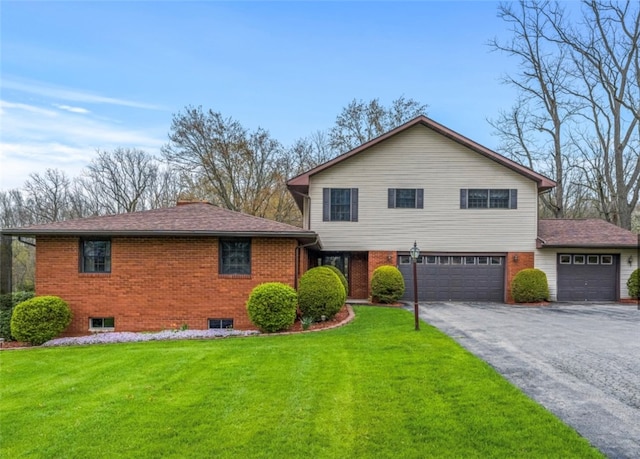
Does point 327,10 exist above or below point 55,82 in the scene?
above

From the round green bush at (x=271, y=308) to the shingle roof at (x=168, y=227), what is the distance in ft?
5.47

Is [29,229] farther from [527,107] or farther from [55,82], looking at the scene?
[527,107]

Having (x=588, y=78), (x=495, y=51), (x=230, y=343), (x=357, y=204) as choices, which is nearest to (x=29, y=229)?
(x=230, y=343)

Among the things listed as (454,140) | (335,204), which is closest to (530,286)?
(454,140)

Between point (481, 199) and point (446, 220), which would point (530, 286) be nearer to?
point (481, 199)

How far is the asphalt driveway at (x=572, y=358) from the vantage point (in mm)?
4395

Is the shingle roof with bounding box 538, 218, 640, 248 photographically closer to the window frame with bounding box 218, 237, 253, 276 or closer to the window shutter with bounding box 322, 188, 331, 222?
the window shutter with bounding box 322, 188, 331, 222

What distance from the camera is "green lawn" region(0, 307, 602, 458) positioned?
12.7 feet

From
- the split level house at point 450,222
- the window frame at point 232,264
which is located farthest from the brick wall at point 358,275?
the window frame at point 232,264

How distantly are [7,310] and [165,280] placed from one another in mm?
4520

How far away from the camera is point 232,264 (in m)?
11.9

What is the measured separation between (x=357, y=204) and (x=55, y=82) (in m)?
12.7

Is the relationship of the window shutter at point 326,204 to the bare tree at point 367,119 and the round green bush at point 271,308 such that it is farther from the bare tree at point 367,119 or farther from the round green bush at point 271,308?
the bare tree at point 367,119

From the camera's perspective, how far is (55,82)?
15617 mm
